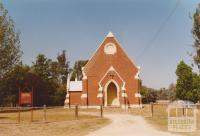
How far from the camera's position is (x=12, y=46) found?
50344mm

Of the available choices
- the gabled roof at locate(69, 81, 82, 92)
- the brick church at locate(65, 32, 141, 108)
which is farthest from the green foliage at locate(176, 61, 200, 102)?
the gabled roof at locate(69, 81, 82, 92)

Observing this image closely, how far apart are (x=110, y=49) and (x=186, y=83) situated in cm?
1388

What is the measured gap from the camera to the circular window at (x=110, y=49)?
193ft

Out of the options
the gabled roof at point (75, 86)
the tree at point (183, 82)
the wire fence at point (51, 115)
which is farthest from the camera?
the gabled roof at point (75, 86)

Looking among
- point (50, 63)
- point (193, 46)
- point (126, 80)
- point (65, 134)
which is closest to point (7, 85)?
point (126, 80)

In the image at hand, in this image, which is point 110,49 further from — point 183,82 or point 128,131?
point 128,131

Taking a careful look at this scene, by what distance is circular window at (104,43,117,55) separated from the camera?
58.7 metres

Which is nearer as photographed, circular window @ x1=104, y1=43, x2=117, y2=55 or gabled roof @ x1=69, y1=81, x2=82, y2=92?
circular window @ x1=104, y1=43, x2=117, y2=55

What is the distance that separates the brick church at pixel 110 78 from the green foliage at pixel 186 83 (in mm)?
7135

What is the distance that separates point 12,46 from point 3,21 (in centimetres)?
380

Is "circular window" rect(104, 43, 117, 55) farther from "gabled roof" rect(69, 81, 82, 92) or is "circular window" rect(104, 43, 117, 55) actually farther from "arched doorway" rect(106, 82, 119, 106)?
"gabled roof" rect(69, 81, 82, 92)

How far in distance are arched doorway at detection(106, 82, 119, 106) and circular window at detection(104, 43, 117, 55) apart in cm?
550

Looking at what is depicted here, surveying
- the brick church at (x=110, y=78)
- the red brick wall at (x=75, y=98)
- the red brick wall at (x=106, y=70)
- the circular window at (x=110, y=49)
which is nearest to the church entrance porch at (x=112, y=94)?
the brick church at (x=110, y=78)

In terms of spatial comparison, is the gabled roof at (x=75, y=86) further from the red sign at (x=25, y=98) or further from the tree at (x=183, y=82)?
the red sign at (x=25, y=98)
